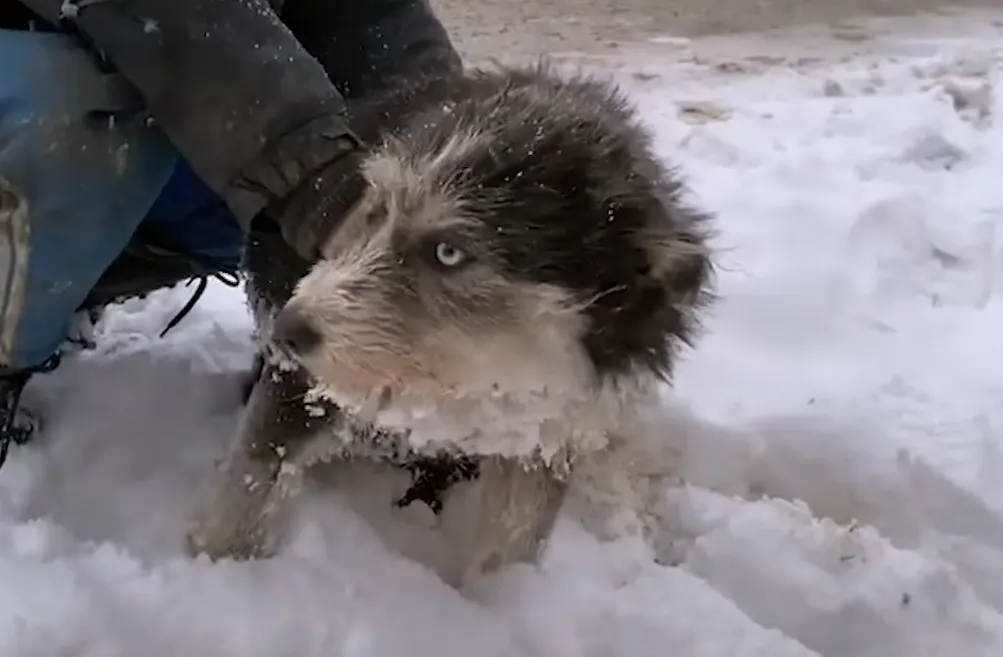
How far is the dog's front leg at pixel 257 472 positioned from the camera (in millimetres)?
1893

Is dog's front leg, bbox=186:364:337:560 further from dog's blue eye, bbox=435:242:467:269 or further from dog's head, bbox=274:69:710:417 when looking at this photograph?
dog's blue eye, bbox=435:242:467:269

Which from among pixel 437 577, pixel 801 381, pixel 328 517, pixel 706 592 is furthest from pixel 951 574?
pixel 328 517

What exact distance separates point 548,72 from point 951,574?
107 centimetres

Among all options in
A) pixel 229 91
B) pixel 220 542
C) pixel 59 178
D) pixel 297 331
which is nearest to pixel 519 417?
pixel 297 331

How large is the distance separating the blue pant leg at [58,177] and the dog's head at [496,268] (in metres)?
0.36

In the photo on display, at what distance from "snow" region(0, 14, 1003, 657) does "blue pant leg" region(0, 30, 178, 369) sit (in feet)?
1.15

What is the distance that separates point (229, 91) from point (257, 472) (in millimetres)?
600

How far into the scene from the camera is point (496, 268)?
170 centimetres

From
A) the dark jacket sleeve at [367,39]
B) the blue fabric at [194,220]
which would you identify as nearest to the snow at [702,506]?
the blue fabric at [194,220]

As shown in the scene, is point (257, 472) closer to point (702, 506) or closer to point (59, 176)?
point (59, 176)

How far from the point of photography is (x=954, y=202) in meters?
3.50

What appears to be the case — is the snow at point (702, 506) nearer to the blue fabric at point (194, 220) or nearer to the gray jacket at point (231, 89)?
the blue fabric at point (194, 220)

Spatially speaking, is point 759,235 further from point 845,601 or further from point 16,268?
point 16,268

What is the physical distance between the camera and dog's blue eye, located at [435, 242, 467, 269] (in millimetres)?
1698
